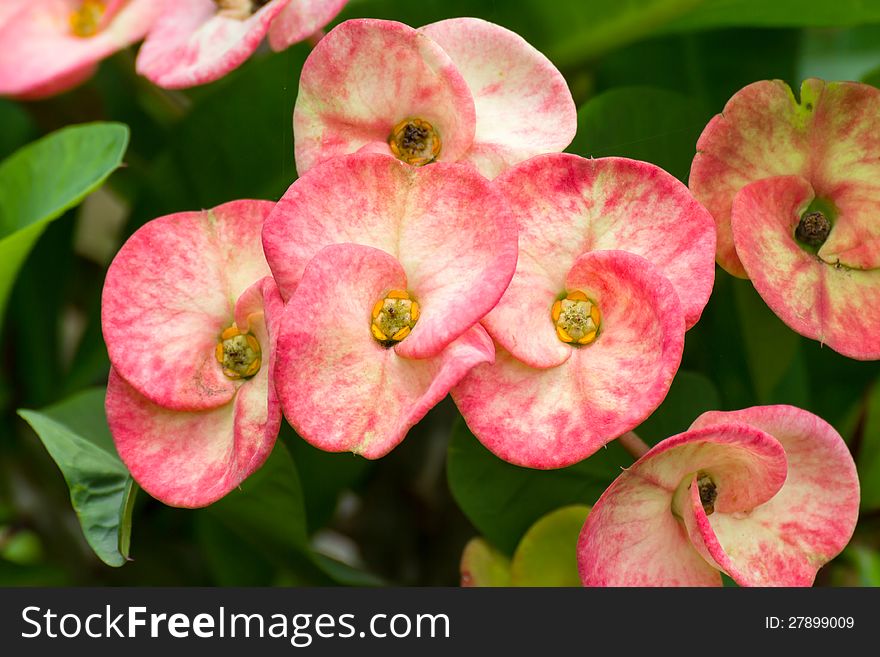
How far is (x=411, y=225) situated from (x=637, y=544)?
0.61ft

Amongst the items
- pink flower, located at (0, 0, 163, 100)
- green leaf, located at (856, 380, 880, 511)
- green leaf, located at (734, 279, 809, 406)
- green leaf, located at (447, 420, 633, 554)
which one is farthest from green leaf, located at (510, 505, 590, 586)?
pink flower, located at (0, 0, 163, 100)

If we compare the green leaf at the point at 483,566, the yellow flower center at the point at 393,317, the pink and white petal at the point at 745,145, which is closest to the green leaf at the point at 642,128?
the pink and white petal at the point at 745,145

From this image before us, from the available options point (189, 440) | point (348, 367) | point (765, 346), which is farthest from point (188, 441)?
point (765, 346)

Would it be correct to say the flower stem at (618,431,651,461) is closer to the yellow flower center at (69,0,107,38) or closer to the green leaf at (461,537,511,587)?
the green leaf at (461,537,511,587)

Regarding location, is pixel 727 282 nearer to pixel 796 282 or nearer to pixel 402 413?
pixel 796 282

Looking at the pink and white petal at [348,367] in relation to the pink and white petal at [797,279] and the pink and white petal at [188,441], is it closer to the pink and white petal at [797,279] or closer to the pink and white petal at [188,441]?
the pink and white petal at [188,441]

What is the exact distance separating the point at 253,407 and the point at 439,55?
192 millimetres

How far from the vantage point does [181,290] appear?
521 millimetres

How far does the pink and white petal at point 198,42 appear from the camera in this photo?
55 centimetres

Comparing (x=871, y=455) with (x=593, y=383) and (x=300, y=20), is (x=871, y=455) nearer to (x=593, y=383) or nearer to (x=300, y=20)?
(x=593, y=383)

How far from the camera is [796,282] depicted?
20.1 inches

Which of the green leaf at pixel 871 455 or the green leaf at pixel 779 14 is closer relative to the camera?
the green leaf at pixel 779 14

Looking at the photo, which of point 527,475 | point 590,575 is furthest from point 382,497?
point 590,575

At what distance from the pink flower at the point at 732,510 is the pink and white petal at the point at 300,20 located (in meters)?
0.28
